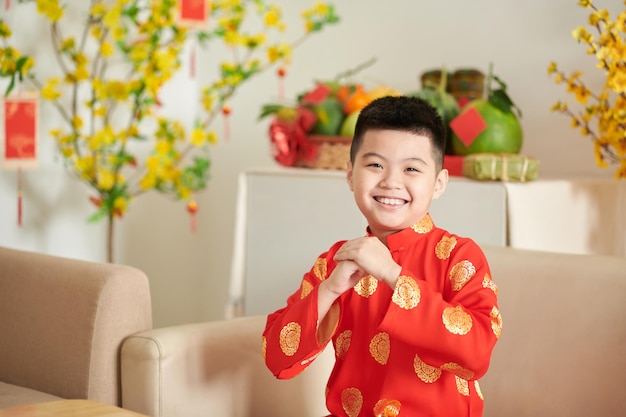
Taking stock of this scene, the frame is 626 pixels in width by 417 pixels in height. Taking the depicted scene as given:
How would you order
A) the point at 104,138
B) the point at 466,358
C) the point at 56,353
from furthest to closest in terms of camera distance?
the point at 104,138
the point at 56,353
the point at 466,358

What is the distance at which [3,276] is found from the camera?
7.02 feet

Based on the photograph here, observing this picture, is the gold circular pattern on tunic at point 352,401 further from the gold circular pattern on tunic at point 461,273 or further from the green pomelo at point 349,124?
the green pomelo at point 349,124

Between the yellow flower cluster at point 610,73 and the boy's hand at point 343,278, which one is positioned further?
the yellow flower cluster at point 610,73

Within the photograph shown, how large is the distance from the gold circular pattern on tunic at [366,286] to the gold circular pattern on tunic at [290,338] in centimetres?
12

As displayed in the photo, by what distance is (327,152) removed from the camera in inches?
107

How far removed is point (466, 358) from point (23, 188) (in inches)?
84.9

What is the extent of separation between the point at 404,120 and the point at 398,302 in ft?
0.97

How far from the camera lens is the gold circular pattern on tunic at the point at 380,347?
1518 mm

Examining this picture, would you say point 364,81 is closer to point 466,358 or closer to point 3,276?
point 3,276

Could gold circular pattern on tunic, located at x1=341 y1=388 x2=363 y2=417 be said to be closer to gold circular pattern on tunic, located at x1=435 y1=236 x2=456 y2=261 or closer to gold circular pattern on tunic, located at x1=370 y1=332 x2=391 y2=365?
gold circular pattern on tunic, located at x1=370 y1=332 x2=391 y2=365

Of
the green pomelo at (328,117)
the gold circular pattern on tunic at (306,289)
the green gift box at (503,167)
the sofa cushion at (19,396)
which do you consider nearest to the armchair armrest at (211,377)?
the sofa cushion at (19,396)

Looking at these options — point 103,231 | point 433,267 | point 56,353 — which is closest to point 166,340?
point 56,353

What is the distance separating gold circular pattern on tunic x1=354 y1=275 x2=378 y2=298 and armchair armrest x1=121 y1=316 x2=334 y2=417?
1.38 feet

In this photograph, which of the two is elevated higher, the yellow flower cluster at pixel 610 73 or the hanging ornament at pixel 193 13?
the hanging ornament at pixel 193 13
